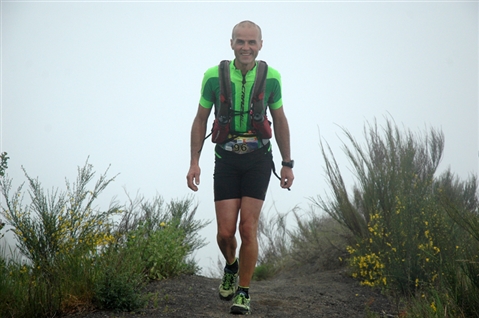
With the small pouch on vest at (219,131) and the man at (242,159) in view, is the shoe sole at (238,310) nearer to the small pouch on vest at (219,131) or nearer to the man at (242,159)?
the man at (242,159)

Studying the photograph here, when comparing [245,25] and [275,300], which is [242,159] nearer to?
[245,25]

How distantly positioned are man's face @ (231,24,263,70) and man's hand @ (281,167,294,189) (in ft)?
3.45

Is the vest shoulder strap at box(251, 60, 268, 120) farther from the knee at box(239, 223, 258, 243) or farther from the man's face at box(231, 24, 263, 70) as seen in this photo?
the knee at box(239, 223, 258, 243)

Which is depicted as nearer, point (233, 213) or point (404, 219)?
point (233, 213)

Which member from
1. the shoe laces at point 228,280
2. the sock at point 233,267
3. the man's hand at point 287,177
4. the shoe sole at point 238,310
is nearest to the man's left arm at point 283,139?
the man's hand at point 287,177

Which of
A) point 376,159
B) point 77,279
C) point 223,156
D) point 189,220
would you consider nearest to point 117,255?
point 77,279

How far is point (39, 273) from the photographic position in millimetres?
6664

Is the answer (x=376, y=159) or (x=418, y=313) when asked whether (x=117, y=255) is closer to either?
(x=418, y=313)

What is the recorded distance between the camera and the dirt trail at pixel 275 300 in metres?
6.42

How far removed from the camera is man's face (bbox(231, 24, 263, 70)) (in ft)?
20.3

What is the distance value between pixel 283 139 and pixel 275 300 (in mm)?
1965

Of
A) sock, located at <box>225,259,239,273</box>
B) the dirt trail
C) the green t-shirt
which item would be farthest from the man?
the dirt trail

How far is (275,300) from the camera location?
7.46m

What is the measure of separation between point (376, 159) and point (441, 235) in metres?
2.73
